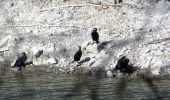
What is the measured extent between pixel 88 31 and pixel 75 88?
28.3 feet

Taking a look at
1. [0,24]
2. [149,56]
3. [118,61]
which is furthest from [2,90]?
[0,24]

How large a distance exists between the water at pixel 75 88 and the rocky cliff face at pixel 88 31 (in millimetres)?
2058

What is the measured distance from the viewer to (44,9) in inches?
1635

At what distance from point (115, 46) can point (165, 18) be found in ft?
15.3

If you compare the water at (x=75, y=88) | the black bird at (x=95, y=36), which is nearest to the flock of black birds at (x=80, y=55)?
the black bird at (x=95, y=36)

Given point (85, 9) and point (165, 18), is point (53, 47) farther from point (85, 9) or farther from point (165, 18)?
point (165, 18)

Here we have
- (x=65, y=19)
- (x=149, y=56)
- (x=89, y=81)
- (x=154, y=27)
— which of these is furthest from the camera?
(x=65, y=19)

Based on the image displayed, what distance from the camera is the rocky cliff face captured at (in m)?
35.0

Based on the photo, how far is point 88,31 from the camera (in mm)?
38250

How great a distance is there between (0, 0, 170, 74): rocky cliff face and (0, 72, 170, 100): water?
206 centimetres

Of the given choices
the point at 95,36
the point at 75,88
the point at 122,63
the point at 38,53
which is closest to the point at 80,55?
the point at 95,36

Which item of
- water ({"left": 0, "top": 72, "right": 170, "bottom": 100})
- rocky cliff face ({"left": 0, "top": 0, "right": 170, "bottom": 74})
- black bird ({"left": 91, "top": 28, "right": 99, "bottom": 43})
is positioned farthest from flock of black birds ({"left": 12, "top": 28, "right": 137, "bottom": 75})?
water ({"left": 0, "top": 72, "right": 170, "bottom": 100})

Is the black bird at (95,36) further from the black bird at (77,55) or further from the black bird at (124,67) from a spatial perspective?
the black bird at (124,67)

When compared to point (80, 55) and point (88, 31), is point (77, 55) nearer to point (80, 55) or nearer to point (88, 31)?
point (80, 55)
